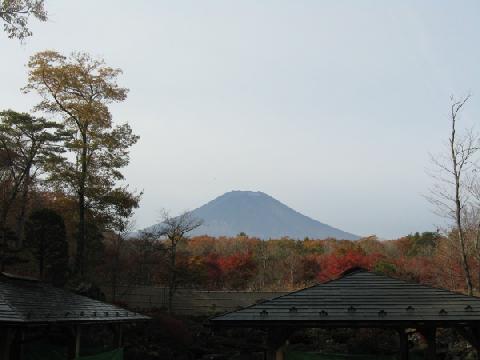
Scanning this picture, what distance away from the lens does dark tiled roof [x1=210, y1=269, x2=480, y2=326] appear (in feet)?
31.1

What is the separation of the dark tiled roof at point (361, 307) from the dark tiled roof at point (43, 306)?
3.67 meters

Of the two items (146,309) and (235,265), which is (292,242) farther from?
(146,309)

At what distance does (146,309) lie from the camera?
27.4 meters

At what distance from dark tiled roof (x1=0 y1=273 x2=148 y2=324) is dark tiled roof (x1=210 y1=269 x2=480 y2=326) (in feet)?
12.0

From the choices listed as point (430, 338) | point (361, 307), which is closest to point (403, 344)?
point (430, 338)

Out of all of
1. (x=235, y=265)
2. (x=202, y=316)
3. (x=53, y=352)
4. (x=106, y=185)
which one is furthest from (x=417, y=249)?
(x=53, y=352)

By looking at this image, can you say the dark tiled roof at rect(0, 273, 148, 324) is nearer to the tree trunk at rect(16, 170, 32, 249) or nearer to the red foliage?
the tree trunk at rect(16, 170, 32, 249)

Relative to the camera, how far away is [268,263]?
125 feet

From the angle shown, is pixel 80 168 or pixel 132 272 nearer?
pixel 80 168

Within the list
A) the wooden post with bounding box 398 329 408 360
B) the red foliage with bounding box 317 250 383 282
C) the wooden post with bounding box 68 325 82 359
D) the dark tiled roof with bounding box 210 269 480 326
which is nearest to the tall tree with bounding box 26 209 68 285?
the wooden post with bounding box 68 325 82 359

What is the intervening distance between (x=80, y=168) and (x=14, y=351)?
12186 millimetres

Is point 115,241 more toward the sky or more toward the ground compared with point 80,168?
more toward the ground

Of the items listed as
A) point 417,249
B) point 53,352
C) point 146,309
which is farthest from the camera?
point 417,249

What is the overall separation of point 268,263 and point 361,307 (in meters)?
28.3
